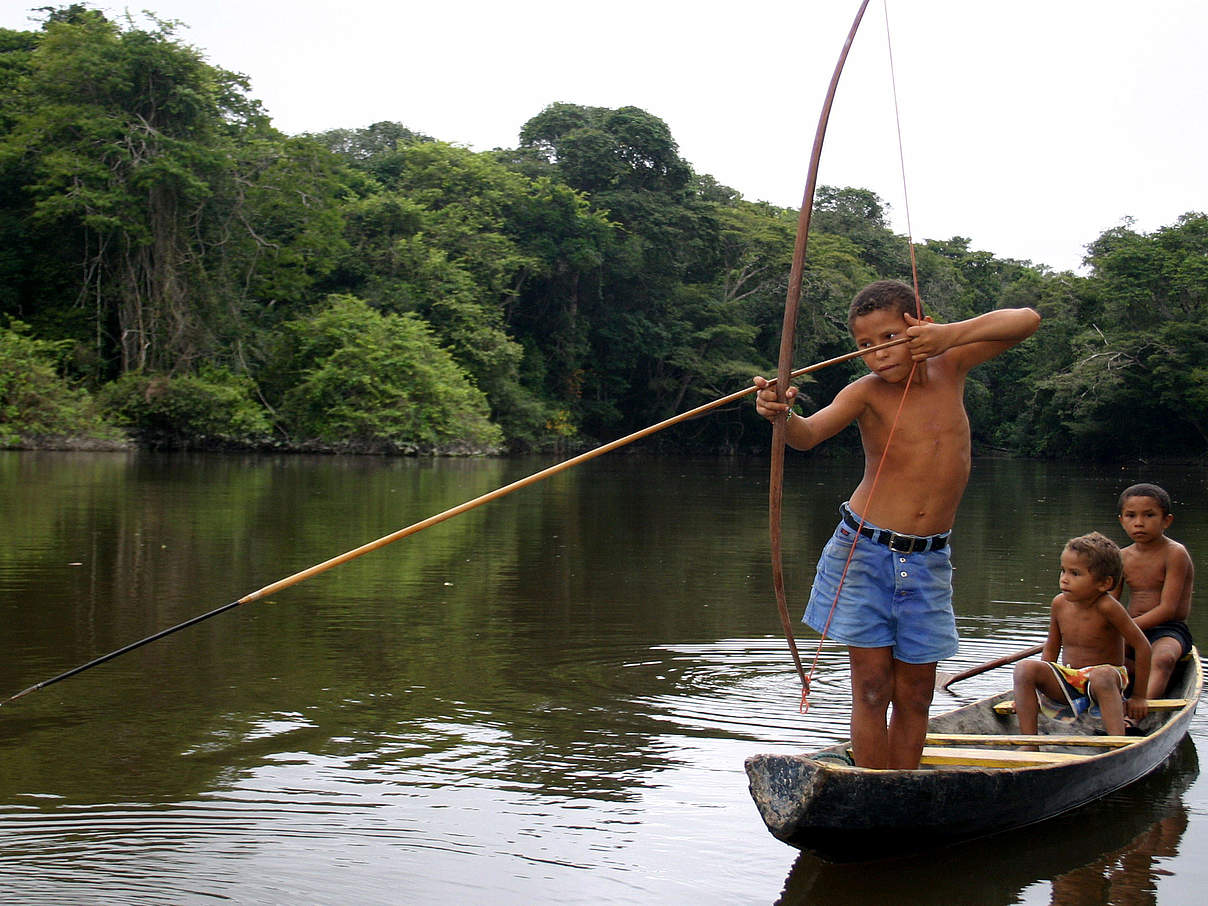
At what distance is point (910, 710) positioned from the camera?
13.6 feet

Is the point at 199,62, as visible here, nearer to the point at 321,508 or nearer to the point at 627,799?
the point at 321,508

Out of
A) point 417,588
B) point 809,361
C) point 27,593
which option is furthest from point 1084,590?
point 809,361

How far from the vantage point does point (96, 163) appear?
103 feet

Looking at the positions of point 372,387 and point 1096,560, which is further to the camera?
point 372,387

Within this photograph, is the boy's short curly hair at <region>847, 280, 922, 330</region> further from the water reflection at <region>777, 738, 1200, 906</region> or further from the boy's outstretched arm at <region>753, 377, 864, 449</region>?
the water reflection at <region>777, 738, 1200, 906</region>

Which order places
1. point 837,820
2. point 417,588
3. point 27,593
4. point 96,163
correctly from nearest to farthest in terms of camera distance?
point 837,820 → point 27,593 → point 417,588 → point 96,163

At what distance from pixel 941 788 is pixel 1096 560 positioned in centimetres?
158

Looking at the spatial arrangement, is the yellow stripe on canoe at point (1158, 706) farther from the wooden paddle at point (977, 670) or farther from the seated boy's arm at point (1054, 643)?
the wooden paddle at point (977, 670)

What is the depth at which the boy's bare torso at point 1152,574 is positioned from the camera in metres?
5.71

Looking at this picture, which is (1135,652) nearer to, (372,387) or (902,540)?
(902,540)

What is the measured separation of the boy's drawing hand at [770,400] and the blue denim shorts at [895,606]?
458 mm

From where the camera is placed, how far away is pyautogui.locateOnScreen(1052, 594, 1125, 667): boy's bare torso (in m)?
5.19

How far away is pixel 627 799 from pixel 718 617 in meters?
4.19

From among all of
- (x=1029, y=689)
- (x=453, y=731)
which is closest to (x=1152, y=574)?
(x=1029, y=689)
